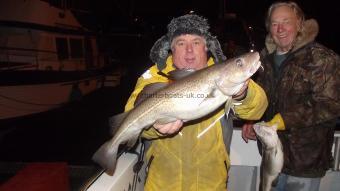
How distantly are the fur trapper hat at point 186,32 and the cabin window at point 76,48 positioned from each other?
45.2 ft

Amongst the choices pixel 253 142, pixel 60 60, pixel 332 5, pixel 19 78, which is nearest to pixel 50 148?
pixel 19 78

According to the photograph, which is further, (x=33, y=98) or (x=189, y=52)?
(x=33, y=98)

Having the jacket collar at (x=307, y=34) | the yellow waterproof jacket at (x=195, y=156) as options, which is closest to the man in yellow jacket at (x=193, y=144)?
the yellow waterproof jacket at (x=195, y=156)

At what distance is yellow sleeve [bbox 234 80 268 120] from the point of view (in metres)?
3.05

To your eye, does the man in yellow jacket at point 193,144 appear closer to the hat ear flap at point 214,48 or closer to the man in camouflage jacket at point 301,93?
the hat ear flap at point 214,48

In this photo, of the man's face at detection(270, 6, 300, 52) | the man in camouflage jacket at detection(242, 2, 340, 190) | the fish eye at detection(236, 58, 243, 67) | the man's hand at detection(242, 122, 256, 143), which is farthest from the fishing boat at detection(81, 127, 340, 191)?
the fish eye at detection(236, 58, 243, 67)

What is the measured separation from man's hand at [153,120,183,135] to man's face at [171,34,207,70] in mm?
656

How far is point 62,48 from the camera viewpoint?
15.7 metres

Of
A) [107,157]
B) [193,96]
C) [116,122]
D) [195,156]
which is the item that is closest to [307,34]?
[193,96]

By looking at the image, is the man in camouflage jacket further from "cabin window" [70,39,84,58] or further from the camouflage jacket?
"cabin window" [70,39,84,58]

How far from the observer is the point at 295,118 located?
3480 millimetres

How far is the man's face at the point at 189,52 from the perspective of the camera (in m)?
3.34

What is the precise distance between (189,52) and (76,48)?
49.3 feet

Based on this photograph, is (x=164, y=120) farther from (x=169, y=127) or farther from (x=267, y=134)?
(x=267, y=134)
